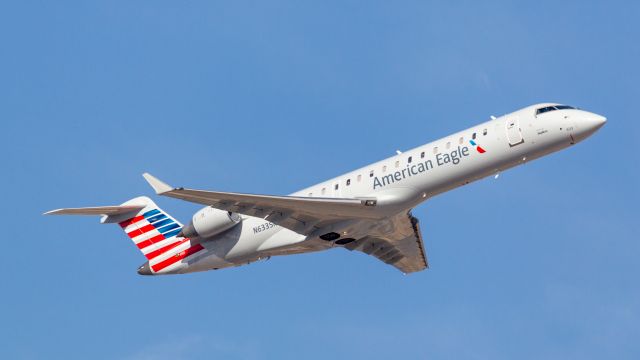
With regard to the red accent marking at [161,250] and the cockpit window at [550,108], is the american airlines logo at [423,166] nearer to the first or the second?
the cockpit window at [550,108]

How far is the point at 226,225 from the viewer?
28625 millimetres

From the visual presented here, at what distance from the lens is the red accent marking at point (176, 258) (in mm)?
29625

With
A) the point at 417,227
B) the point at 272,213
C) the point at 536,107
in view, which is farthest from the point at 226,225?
the point at 536,107

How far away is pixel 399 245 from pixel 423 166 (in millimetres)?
5072

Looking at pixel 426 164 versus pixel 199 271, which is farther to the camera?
pixel 199 271

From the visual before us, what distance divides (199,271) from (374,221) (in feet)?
19.0

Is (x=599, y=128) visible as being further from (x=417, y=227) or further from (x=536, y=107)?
(x=417, y=227)

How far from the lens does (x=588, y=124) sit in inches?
Answer: 1013

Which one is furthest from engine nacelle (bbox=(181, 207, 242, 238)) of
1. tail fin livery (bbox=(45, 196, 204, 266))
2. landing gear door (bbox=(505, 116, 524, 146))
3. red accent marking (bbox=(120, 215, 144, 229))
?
landing gear door (bbox=(505, 116, 524, 146))

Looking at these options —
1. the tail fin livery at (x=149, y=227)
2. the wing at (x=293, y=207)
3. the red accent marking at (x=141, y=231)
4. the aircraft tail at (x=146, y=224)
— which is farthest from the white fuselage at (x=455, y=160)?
the red accent marking at (x=141, y=231)

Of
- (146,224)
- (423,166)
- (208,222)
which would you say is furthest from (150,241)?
(423,166)

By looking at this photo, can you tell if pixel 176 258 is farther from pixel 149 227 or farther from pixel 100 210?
pixel 100 210

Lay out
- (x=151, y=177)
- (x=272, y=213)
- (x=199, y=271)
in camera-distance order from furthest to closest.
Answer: (x=199, y=271) → (x=272, y=213) → (x=151, y=177)

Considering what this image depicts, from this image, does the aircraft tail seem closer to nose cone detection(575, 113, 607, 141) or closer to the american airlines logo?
the american airlines logo
